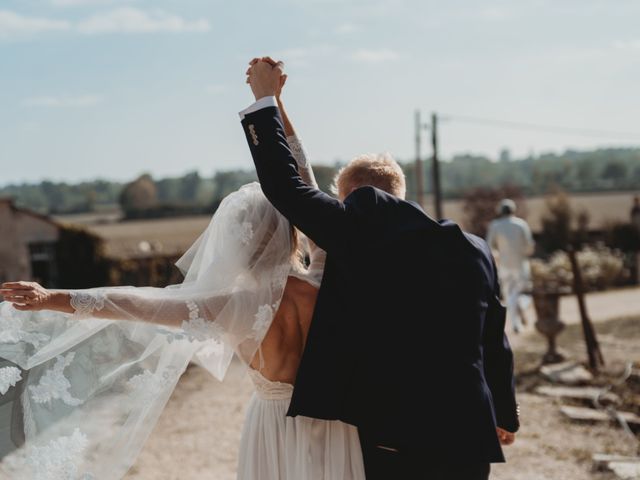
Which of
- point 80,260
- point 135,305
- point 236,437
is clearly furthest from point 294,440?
point 80,260

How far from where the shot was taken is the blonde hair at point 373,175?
2686mm

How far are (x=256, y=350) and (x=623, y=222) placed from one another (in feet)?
111

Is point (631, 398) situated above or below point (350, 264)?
below

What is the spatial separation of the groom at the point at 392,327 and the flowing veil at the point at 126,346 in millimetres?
272

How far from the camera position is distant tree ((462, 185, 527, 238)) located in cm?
4072

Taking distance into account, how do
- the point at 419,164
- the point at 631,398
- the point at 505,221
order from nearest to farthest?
the point at 631,398 → the point at 505,221 → the point at 419,164

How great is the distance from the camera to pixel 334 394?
8.33 ft

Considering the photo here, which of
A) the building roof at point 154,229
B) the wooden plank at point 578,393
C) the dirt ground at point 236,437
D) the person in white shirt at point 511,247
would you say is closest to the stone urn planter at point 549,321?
the dirt ground at point 236,437

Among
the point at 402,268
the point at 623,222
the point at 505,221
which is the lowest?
the point at 623,222

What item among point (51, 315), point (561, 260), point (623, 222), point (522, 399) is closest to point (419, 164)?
point (561, 260)

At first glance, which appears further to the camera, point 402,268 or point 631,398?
point 631,398

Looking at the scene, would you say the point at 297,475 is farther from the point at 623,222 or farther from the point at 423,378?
the point at 623,222

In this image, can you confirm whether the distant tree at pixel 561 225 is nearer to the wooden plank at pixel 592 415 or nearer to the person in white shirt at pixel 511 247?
the person in white shirt at pixel 511 247

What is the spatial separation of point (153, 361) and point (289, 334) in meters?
0.67
